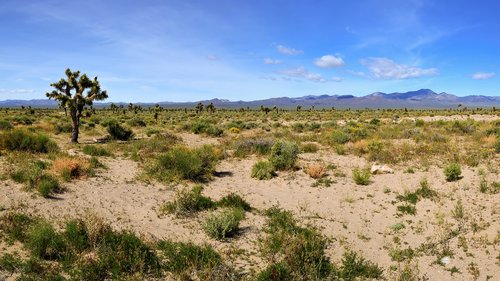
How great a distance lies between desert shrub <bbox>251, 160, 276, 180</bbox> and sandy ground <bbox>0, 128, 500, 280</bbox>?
0.33 metres

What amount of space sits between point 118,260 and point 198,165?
782 cm

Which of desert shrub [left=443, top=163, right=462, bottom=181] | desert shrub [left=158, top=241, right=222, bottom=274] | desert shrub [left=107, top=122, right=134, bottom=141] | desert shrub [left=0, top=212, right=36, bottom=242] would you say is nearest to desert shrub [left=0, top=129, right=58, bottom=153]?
desert shrub [left=107, top=122, right=134, bottom=141]

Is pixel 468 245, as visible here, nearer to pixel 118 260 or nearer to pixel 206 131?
pixel 118 260

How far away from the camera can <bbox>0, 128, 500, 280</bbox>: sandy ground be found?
9.06 meters

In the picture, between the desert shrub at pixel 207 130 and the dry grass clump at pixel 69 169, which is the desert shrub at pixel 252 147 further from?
the desert shrub at pixel 207 130

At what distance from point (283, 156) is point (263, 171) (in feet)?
5.91

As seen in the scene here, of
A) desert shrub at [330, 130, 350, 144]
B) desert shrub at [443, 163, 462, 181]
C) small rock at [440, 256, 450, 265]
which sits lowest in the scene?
small rock at [440, 256, 450, 265]

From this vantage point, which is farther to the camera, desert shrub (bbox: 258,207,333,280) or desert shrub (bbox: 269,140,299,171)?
desert shrub (bbox: 269,140,299,171)

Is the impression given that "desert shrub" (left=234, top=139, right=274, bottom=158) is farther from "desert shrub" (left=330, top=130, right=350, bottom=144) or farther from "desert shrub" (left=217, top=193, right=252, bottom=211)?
"desert shrub" (left=217, top=193, right=252, bottom=211)

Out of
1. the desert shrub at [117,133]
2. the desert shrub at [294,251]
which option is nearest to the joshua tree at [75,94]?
the desert shrub at [117,133]

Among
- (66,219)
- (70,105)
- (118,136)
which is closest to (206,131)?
(118,136)

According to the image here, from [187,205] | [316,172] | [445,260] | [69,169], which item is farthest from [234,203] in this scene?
[69,169]

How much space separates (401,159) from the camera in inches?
729

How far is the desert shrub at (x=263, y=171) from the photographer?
16000 millimetres
